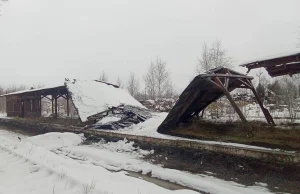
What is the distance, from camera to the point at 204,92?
32.3 feet

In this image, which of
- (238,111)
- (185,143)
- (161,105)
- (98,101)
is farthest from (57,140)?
(161,105)

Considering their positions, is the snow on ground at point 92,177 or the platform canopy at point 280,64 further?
the platform canopy at point 280,64

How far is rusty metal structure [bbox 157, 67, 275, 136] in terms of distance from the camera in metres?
8.55

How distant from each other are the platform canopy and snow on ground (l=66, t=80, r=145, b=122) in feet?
29.4

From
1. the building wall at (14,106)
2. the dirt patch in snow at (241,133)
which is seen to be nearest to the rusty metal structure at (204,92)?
the dirt patch in snow at (241,133)

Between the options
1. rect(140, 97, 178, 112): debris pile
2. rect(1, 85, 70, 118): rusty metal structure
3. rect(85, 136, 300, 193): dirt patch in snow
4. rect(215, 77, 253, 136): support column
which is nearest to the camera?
rect(85, 136, 300, 193): dirt patch in snow

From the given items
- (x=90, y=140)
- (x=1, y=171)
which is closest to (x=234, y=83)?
(x=90, y=140)

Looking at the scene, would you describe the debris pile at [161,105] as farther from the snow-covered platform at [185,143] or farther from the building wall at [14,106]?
the building wall at [14,106]

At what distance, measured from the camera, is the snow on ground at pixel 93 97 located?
47.8 feet

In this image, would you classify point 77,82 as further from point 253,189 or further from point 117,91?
point 253,189

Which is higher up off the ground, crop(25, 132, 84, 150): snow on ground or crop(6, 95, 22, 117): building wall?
crop(6, 95, 22, 117): building wall

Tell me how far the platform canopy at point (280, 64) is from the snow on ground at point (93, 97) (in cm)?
897

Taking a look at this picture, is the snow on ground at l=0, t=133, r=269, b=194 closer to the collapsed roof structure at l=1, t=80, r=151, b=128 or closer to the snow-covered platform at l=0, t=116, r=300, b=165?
the snow-covered platform at l=0, t=116, r=300, b=165

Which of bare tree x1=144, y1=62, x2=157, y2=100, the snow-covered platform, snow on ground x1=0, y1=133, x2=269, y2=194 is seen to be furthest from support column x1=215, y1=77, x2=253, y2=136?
bare tree x1=144, y1=62, x2=157, y2=100
